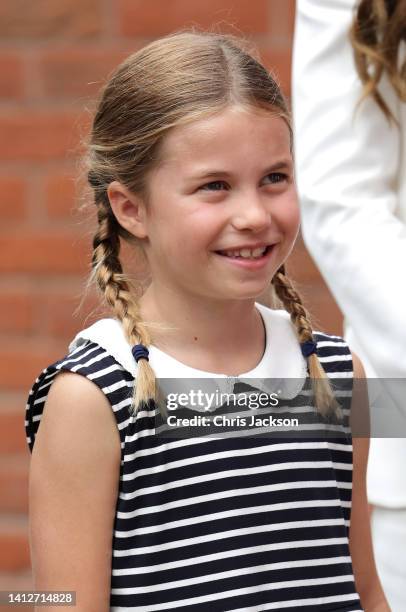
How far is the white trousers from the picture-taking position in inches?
70.6

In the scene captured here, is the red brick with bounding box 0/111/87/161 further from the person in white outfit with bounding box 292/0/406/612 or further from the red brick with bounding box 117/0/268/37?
the person in white outfit with bounding box 292/0/406/612

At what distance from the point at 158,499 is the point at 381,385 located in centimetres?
36

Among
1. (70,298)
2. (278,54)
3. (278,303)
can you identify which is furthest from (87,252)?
(278,303)

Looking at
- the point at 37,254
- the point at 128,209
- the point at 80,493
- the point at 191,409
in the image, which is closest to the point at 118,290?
the point at 128,209

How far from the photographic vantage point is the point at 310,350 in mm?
1725

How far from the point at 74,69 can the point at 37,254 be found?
1.54 feet

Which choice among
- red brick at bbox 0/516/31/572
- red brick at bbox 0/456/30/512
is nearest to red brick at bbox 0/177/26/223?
red brick at bbox 0/456/30/512

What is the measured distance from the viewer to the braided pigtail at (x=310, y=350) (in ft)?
5.56

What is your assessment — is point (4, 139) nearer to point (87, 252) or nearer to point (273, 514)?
point (87, 252)

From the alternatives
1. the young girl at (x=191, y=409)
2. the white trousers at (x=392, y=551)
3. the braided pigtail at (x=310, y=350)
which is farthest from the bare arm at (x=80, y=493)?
the white trousers at (x=392, y=551)

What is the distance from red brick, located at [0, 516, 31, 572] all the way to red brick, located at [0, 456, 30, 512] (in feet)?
0.11

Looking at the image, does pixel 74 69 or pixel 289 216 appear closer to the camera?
pixel 289 216

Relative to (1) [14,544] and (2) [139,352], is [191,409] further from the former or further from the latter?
(1) [14,544]

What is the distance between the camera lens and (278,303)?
6.11 ft
